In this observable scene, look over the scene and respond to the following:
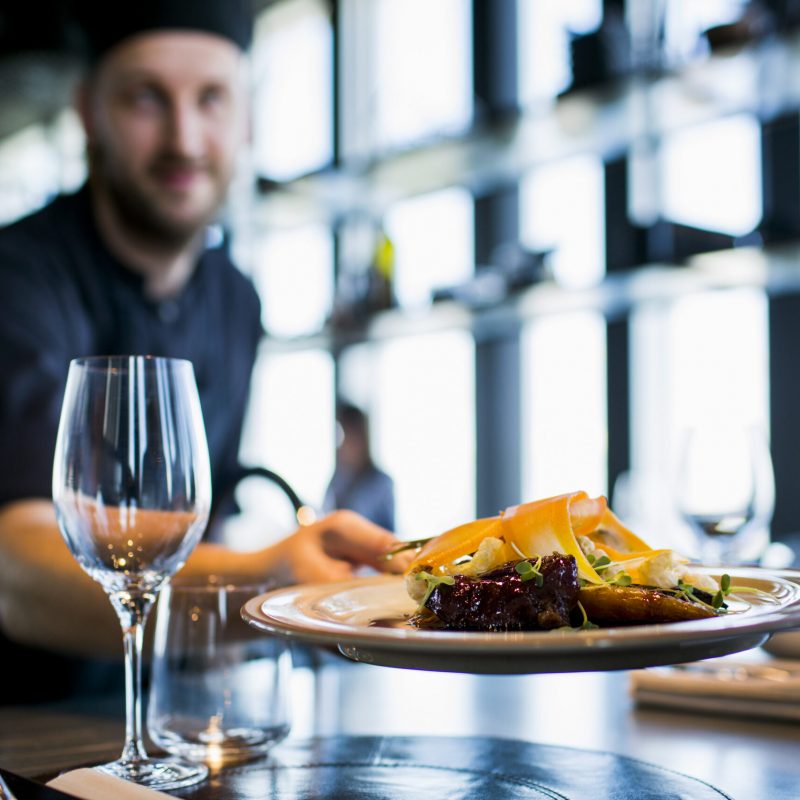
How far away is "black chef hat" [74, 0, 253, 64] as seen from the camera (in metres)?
1.78

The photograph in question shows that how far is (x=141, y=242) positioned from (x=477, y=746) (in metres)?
1.30

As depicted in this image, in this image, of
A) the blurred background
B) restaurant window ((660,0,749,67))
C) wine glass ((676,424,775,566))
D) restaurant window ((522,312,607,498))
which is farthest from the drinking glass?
restaurant window ((522,312,607,498))

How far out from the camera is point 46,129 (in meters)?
6.73

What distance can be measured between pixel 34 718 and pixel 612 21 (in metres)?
2.32

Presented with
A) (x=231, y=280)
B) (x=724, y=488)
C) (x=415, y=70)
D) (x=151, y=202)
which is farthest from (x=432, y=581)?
(x=415, y=70)

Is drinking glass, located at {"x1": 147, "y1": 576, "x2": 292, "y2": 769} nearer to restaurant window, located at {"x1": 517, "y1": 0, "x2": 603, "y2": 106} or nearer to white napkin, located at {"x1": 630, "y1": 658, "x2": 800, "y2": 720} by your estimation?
white napkin, located at {"x1": 630, "y1": 658, "x2": 800, "y2": 720}

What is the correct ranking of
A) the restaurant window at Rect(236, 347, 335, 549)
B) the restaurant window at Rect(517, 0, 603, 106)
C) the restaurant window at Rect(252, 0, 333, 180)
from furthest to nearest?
the restaurant window at Rect(252, 0, 333, 180)
the restaurant window at Rect(236, 347, 335, 549)
the restaurant window at Rect(517, 0, 603, 106)

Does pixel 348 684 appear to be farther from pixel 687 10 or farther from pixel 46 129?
pixel 46 129

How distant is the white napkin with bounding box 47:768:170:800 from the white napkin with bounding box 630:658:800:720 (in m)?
0.52

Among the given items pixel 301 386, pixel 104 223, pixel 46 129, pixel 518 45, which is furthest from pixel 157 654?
pixel 46 129

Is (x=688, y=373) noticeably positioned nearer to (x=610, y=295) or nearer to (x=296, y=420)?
(x=610, y=295)

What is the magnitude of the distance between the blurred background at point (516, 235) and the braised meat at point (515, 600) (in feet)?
2.66

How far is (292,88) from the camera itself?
505cm

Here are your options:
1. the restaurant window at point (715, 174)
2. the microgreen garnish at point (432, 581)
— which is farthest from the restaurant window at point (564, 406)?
the microgreen garnish at point (432, 581)
